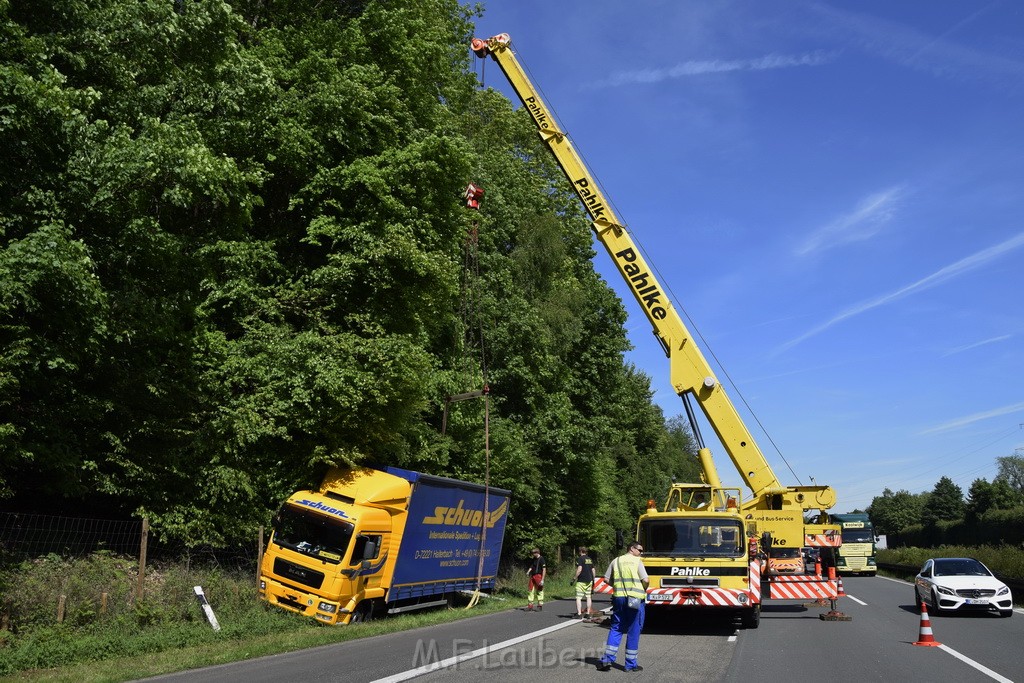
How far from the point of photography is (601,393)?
127ft

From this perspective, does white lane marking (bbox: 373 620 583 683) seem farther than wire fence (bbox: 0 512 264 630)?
No

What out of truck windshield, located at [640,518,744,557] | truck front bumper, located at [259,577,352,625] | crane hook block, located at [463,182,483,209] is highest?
crane hook block, located at [463,182,483,209]

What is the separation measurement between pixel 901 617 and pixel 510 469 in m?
13.1

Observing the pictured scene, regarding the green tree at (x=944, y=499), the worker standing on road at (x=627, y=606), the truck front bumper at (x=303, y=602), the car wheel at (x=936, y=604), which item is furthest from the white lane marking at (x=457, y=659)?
the green tree at (x=944, y=499)

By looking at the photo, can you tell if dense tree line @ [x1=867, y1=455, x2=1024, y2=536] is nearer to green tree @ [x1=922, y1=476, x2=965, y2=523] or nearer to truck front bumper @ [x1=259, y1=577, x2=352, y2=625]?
green tree @ [x1=922, y1=476, x2=965, y2=523]

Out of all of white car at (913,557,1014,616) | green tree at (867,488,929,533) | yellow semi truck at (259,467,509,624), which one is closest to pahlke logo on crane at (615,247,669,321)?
yellow semi truck at (259,467,509,624)

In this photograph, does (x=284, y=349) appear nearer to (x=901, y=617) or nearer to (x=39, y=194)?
(x=39, y=194)

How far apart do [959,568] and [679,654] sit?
1141 cm

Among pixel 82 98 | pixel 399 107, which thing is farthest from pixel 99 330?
pixel 399 107

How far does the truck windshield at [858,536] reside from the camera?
152ft

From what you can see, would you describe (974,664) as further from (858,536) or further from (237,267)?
(858,536)

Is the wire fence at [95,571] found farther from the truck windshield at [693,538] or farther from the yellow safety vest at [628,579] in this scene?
the truck windshield at [693,538]

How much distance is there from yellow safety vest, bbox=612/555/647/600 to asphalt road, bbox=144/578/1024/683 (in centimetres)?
96

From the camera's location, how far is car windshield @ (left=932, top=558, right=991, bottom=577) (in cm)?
1992
